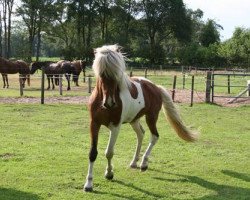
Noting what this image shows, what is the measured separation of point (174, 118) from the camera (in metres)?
7.50

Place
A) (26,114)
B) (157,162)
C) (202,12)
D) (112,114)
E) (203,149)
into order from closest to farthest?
1. (112,114)
2. (157,162)
3. (203,149)
4. (26,114)
5. (202,12)

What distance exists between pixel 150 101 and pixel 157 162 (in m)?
1.20

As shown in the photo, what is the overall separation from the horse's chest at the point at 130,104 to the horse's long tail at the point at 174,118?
31.0 inches

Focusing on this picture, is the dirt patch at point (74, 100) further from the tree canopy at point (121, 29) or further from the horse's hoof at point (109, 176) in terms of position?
the tree canopy at point (121, 29)

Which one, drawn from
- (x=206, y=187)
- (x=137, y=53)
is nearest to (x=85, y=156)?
(x=206, y=187)

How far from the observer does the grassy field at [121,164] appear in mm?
5766

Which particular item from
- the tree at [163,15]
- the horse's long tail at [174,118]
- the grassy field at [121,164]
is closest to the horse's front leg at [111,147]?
the grassy field at [121,164]

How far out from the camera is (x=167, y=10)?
66.4m

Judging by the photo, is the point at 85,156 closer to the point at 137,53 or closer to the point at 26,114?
the point at 26,114

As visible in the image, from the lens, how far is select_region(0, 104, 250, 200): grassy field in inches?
227

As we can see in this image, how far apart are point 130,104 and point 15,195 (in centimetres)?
204

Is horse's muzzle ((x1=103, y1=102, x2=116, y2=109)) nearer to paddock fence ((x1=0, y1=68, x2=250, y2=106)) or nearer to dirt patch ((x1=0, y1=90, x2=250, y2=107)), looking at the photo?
paddock fence ((x1=0, y1=68, x2=250, y2=106))

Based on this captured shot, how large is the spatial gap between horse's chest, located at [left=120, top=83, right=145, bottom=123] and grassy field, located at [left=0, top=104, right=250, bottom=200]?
3.08 ft

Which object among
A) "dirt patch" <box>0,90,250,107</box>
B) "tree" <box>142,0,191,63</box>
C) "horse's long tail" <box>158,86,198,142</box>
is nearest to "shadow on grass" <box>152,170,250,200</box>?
"horse's long tail" <box>158,86,198,142</box>
